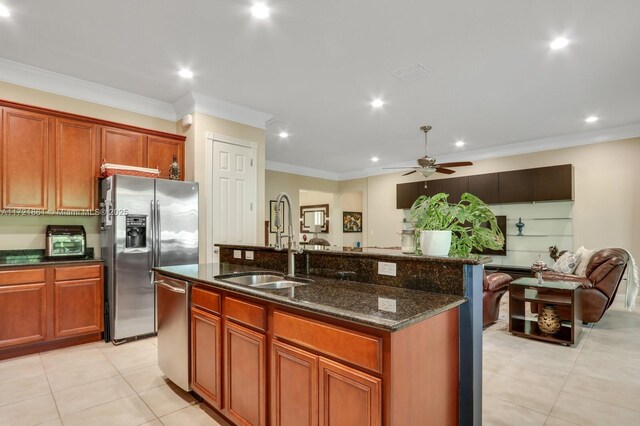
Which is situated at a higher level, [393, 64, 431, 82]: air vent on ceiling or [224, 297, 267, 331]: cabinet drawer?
[393, 64, 431, 82]: air vent on ceiling

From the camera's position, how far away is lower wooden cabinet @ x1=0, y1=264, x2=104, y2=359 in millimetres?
3074

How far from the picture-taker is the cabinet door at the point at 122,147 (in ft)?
12.5

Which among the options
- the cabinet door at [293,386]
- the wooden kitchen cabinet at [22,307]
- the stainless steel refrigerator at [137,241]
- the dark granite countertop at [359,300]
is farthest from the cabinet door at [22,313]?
the cabinet door at [293,386]

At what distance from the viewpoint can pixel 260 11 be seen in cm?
254

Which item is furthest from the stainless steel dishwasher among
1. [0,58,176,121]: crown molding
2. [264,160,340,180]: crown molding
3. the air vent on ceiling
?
[264,160,340,180]: crown molding

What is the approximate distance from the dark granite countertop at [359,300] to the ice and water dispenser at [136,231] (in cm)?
178

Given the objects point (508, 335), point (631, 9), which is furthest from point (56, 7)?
point (508, 335)

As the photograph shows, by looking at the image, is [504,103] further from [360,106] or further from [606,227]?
[606,227]

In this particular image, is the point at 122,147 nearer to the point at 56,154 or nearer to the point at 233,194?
the point at 56,154

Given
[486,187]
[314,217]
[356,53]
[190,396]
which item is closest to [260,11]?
[356,53]

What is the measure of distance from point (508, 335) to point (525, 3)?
327cm

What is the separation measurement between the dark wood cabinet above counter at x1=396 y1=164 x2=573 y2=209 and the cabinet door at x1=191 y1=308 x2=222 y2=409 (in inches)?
242

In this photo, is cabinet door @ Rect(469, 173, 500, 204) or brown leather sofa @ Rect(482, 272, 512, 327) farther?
cabinet door @ Rect(469, 173, 500, 204)

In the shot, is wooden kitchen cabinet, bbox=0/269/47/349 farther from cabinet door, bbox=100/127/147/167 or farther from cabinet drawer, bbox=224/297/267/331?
cabinet drawer, bbox=224/297/267/331
